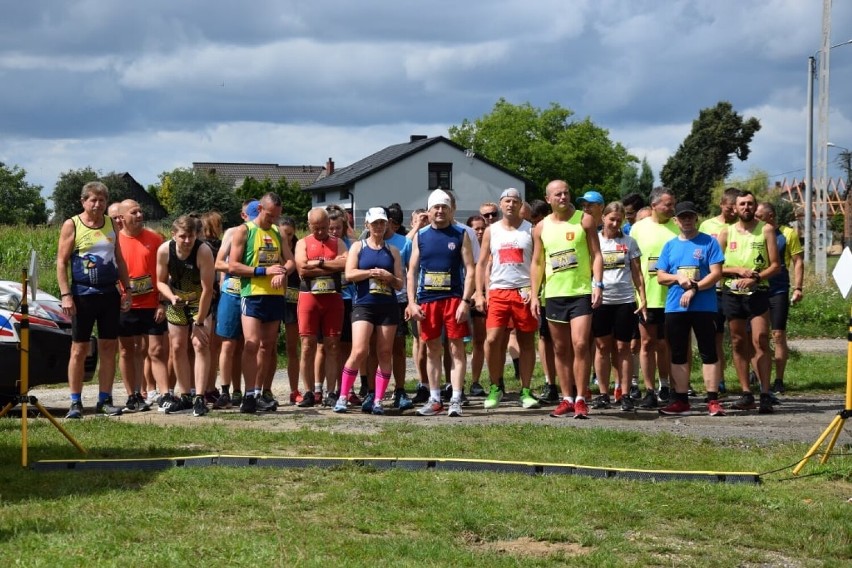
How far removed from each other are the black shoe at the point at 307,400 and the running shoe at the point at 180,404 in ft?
3.93

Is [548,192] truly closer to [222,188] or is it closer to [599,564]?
[599,564]

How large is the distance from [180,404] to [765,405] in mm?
5674

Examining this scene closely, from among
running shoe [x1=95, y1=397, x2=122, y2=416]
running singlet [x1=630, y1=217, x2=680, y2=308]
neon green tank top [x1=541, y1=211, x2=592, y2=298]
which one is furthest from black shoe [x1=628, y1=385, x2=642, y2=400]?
running shoe [x1=95, y1=397, x2=122, y2=416]

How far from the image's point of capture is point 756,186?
75250mm

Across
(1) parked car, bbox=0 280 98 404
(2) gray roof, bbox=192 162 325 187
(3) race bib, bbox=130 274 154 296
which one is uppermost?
(2) gray roof, bbox=192 162 325 187

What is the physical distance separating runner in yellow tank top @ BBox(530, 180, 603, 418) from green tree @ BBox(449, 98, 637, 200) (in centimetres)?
9561

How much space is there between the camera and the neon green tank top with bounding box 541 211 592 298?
35.1 feet

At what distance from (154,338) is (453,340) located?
118 inches

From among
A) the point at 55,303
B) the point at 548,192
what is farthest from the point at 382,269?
the point at 55,303

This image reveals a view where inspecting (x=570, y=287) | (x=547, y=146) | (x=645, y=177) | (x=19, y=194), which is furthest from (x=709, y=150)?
(x=570, y=287)

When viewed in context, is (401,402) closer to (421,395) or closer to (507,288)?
(421,395)

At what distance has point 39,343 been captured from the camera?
11117mm

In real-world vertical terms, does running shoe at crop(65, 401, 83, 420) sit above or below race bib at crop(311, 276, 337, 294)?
below

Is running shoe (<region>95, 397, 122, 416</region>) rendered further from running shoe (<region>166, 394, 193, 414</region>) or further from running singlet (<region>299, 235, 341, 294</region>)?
running singlet (<region>299, 235, 341, 294</region>)
